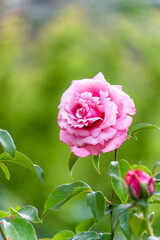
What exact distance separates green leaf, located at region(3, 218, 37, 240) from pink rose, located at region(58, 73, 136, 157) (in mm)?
113

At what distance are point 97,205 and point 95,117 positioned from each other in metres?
0.11

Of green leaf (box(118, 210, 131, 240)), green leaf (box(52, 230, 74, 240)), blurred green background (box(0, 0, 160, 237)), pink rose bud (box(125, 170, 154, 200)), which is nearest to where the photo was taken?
pink rose bud (box(125, 170, 154, 200))

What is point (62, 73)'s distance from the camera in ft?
6.09

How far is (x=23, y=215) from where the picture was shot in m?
0.65

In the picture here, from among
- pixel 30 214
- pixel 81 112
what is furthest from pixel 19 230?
pixel 81 112

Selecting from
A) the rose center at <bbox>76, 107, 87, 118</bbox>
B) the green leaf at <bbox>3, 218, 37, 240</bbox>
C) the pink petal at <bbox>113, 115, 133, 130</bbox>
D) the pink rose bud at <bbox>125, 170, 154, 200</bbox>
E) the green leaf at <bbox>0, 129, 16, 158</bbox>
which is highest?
the rose center at <bbox>76, 107, 87, 118</bbox>

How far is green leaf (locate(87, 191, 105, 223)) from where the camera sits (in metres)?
0.58

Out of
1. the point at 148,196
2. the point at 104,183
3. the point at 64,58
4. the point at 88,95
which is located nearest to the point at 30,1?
the point at 64,58

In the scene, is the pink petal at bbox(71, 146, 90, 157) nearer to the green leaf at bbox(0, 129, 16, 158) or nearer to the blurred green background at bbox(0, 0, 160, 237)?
the green leaf at bbox(0, 129, 16, 158)

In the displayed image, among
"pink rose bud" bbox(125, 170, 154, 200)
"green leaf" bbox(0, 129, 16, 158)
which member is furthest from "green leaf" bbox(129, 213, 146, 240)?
"green leaf" bbox(0, 129, 16, 158)

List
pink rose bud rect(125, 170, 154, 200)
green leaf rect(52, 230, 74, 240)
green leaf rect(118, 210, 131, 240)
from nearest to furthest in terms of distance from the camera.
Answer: pink rose bud rect(125, 170, 154, 200) < green leaf rect(118, 210, 131, 240) < green leaf rect(52, 230, 74, 240)

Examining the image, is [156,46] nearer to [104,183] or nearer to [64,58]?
[64,58]

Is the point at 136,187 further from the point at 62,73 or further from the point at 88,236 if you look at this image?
the point at 62,73

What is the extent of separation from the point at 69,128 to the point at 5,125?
125cm
